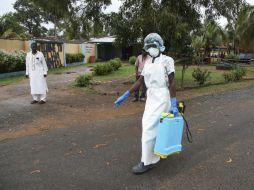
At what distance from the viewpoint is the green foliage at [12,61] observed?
18.7 meters

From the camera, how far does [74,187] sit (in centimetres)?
437

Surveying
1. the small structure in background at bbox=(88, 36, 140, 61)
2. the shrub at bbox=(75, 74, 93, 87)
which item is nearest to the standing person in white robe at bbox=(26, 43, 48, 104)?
the shrub at bbox=(75, 74, 93, 87)

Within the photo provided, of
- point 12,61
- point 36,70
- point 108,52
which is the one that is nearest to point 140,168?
point 36,70

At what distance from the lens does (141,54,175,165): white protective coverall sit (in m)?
4.80

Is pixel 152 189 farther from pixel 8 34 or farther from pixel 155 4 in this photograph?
pixel 8 34

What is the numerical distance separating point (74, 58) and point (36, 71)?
67.8 feet

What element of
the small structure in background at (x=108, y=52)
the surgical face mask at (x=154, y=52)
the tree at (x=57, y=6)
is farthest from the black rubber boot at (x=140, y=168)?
the small structure in background at (x=108, y=52)

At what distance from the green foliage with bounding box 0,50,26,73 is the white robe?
29.0 ft

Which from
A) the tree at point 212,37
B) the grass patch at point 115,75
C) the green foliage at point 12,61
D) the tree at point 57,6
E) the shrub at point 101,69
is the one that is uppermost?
the tree at point 57,6

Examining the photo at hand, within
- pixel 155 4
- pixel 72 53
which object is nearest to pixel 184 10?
pixel 155 4

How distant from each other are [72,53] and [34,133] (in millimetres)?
24902

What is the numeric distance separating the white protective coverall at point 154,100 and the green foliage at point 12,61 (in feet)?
49.4

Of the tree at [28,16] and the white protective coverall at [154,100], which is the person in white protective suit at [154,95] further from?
the tree at [28,16]

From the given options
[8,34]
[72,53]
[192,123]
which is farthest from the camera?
[72,53]
